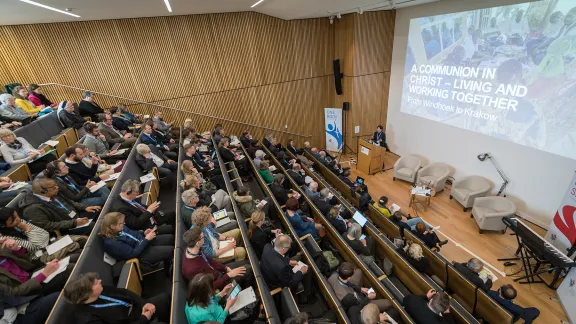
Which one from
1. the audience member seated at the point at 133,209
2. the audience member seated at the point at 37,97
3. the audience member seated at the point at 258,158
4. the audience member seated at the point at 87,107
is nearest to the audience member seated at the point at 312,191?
the audience member seated at the point at 258,158

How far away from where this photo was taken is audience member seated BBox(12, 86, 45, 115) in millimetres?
4746

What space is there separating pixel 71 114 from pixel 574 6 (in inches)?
321

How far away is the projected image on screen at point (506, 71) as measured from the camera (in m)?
3.94

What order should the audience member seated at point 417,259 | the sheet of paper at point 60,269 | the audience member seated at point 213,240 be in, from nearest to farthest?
1. the sheet of paper at point 60,269
2. the audience member seated at point 213,240
3. the audience member seated at point 417,259

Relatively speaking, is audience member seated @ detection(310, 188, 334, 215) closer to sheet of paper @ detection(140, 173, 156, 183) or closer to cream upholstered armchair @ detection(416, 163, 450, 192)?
sheet of paper @ detection(140, 173, 156, 183)

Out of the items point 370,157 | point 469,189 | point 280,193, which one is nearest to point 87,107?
point 280,193

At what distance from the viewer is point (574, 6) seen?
364cm

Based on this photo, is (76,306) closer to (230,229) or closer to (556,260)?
(230,229)

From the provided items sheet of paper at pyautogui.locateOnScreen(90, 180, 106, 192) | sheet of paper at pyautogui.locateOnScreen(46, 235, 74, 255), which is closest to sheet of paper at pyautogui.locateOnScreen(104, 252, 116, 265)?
sheet of paper at pyautogui.locateOnScreen(46, 235, 74, 255)

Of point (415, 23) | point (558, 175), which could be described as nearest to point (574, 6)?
point (558, 175)

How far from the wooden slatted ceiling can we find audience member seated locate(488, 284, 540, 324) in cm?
579

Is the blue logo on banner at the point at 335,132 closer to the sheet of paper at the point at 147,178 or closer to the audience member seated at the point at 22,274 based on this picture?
the sheet of paper at the point at 147,178

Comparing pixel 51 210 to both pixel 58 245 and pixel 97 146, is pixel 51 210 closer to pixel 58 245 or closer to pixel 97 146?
pixel 58 245

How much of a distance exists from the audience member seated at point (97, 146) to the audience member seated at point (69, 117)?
2.54 feet
